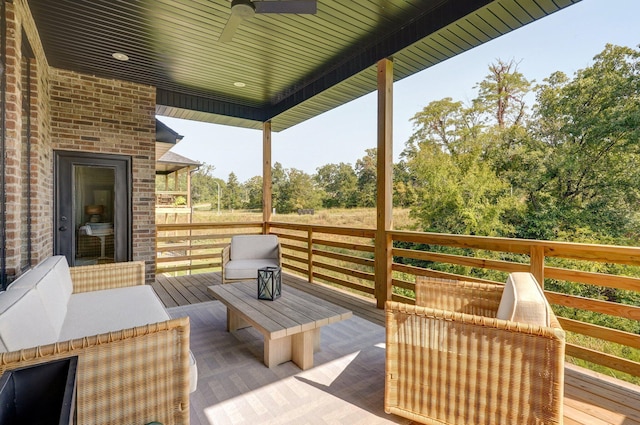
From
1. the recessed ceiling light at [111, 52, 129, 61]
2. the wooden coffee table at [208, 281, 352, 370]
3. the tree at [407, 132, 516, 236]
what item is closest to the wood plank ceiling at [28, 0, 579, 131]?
the recessed ceiling light at [111, 52, 129, 61]

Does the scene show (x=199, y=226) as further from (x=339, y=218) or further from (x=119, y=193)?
(x=339, y=218)

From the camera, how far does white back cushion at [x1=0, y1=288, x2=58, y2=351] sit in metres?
1.30

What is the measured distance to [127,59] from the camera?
4.01m

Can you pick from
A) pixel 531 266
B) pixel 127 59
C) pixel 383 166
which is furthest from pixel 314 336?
pixel 127 59

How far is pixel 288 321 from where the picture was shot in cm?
226

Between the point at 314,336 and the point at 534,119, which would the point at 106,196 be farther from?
the point at 534,119

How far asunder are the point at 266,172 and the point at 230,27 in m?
3.67

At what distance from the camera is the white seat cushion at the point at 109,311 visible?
1.98 meters

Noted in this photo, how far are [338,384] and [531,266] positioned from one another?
185 cm

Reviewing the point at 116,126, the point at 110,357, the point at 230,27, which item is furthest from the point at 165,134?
the point at 110,357

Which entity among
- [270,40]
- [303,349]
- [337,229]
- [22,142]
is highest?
[270,40]

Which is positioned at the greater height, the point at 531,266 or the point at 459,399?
the point at 531,266

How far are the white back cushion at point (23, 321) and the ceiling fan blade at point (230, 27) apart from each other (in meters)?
2.36

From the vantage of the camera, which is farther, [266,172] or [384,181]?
[266,172]
